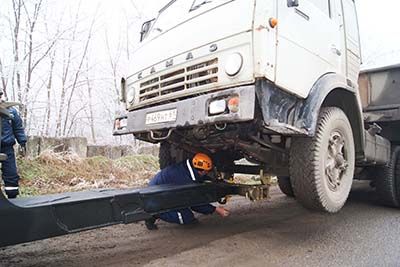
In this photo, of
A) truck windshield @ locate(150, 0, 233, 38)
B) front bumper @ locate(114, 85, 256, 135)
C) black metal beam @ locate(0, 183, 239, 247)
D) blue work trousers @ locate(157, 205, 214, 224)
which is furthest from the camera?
blue work trousers @ locate(157, 205, 214, 224)

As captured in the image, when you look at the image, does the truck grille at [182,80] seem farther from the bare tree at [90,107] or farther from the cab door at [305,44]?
the bare tree at [90,107]

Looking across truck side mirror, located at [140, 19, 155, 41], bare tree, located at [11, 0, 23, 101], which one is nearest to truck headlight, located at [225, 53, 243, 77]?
truck side mirror, located at [140, 19, 155, 41]

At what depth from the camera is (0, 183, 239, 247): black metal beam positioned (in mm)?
1954

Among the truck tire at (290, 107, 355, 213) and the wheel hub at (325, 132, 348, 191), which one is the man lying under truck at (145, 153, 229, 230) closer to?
the truck tire at (290, 107, 355, 213)

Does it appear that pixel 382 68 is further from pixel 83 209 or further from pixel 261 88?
pixel 83 209

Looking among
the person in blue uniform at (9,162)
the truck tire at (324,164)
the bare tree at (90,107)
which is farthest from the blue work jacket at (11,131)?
the bare tree at (90,107)

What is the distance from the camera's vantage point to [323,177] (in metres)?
2.78

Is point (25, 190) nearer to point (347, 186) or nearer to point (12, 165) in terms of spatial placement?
point (12, 165)

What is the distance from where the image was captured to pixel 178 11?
3.43 metres

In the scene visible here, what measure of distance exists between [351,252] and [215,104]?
1791mm

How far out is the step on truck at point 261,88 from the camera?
2.47 m

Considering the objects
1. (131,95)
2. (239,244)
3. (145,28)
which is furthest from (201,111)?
(145,28)

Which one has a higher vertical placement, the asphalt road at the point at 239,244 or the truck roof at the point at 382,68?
the truck roof at the point at 382,68

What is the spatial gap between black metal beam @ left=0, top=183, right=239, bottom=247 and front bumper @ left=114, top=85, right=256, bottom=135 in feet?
1.95
